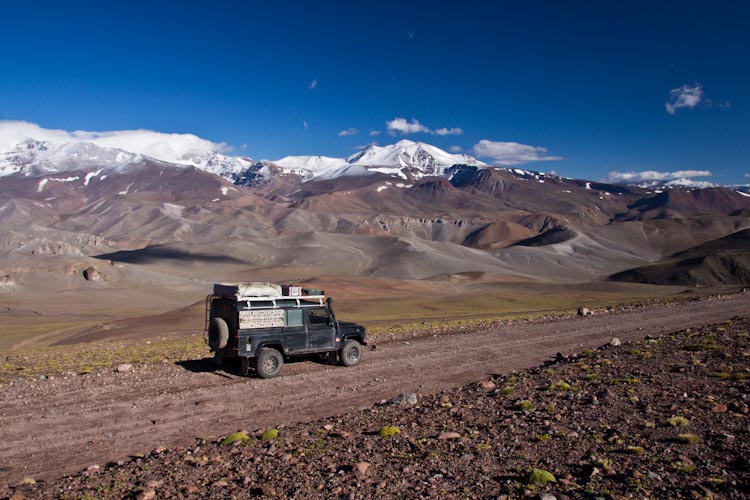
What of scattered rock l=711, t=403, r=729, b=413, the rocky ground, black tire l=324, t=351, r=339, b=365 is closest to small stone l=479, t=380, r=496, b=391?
the rocky ground

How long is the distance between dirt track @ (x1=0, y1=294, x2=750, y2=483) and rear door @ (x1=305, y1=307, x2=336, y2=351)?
28.5 inches

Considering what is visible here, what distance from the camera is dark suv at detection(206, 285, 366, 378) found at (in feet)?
50.8

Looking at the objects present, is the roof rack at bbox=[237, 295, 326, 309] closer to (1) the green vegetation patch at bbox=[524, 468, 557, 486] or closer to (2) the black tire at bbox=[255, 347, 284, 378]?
(2) the black tire at bbox=[255, 347, 284, 378]

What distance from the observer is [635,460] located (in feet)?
25.7

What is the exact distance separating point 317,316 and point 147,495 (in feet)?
32.0

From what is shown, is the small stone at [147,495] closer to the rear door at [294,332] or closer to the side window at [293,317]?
the rear door at [294,332]

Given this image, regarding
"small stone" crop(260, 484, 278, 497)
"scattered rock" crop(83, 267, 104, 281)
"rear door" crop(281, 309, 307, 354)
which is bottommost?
"small stone" crop(260, 484, 278, 497)

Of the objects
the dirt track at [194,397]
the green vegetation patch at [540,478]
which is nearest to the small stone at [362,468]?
the green vegetation patch at [540,478]

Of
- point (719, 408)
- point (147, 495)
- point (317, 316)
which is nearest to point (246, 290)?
point (317, 316)

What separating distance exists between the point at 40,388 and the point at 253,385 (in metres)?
5.39

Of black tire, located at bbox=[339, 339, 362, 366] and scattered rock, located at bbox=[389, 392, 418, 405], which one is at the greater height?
black tire, located at bbox=[339, 339, 362, 366]

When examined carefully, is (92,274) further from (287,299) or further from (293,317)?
(293,317)

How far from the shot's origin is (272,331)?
15820 mm

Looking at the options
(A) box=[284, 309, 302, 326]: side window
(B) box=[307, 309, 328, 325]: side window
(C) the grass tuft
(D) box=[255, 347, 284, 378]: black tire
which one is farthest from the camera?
(B) box=[307, 309, 328, 325]: side window
